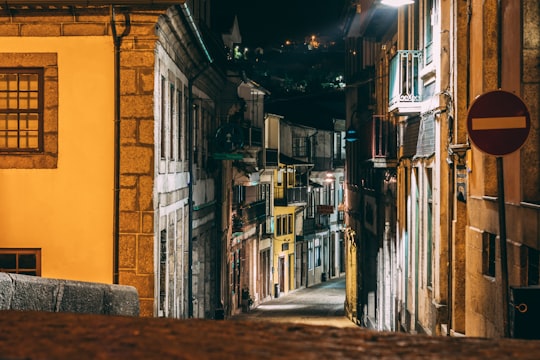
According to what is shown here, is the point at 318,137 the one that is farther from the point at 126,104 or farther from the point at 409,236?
the point at 126,104

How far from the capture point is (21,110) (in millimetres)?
15188

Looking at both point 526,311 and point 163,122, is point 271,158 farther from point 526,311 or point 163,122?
point 526,311

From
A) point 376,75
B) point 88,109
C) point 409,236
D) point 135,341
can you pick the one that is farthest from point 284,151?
point 135,341

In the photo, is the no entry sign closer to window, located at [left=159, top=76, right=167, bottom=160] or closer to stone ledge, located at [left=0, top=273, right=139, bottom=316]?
stone ledge, located at [left=0, top=273, right=139, bottom=316]

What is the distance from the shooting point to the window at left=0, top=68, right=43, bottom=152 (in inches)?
596

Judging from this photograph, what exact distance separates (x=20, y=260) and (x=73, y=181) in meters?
1.76

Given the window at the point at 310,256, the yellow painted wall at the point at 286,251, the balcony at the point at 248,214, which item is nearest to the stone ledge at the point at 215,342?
the balcony at the point at 248,214

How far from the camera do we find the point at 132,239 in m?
14.9

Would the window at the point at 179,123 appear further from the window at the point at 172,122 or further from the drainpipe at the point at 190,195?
the drainpipe at the point at 190,195

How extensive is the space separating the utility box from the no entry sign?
4.63 ft

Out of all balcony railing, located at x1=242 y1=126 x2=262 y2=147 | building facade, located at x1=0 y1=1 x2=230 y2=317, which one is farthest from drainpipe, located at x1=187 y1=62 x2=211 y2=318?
balcony railing, located at x1=242 y1=126 x2=262 y2=147

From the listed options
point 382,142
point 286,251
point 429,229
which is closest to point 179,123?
point 429,229

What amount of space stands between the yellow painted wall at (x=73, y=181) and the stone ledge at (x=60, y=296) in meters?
6.02

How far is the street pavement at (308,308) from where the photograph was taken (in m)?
35.2
